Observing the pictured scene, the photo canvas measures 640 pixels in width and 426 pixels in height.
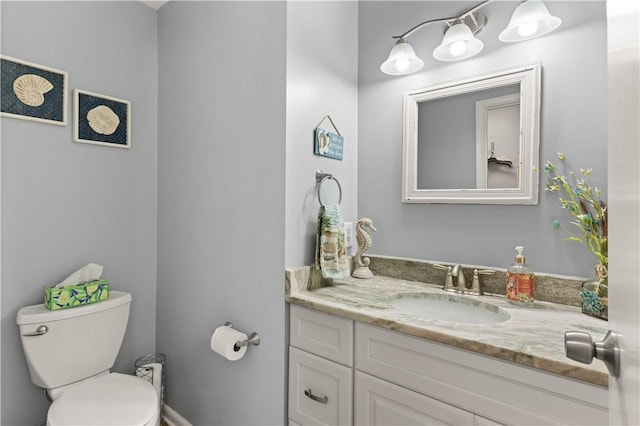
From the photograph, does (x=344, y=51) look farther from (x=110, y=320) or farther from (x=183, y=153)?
(x=110, y=320)

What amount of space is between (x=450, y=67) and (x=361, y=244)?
87 cm

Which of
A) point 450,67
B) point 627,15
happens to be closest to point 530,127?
point 450,67

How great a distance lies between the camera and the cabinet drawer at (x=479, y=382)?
769 millimetres

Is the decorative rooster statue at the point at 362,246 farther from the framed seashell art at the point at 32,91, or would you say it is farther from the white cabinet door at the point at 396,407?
the framed seashell art at the point at 32,91

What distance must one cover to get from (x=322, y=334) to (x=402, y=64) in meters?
1.18

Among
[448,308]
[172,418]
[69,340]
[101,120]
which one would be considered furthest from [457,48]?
[172,418]

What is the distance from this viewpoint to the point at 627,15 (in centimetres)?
44

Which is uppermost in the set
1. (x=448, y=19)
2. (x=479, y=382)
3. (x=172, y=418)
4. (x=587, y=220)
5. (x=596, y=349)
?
(x=448, y=19)

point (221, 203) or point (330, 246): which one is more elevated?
point (221, 203)

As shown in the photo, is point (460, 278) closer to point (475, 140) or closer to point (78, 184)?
point (475, 140)

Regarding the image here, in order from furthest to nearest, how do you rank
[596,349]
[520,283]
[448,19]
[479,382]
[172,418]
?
1. [172,418]
2. [448,19]
3. [520,283]
4. [479,382]
5. [596,349]

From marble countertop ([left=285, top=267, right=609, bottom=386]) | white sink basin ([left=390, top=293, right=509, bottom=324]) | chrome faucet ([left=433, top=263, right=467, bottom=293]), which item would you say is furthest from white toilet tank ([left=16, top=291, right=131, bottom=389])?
chrome faucet ([left=433, top=263, right=467, bottom=293])

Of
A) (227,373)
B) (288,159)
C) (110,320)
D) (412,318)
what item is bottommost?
(227,373)

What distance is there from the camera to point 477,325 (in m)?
0.99
